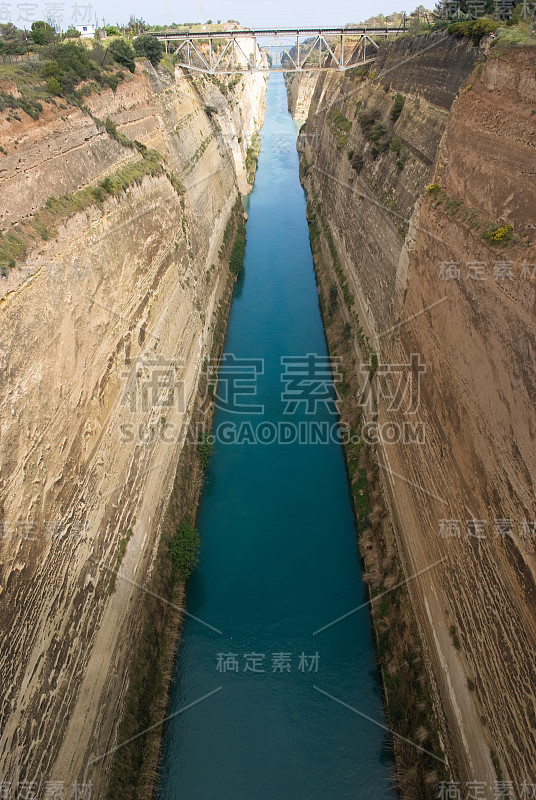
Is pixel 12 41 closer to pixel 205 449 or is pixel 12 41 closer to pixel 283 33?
pixel 283 33

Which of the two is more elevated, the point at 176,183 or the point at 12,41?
the point at 12,41

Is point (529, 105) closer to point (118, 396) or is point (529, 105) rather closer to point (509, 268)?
point (509, 268)

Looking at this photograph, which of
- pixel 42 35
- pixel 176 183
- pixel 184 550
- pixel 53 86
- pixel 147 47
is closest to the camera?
pixel 184 550

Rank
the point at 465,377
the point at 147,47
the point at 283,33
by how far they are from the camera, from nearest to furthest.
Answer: the point at 465,377
the point at 147,47
the point at 283,33

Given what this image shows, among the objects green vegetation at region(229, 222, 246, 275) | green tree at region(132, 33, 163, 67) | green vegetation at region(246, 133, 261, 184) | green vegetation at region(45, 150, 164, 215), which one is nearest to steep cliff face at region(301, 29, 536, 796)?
green vegetation at region(45, 150, 164, 215)

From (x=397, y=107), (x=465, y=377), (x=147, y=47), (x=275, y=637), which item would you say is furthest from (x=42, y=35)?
(x=275, y=637)

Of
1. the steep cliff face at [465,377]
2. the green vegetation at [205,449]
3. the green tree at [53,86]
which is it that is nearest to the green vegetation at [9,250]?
the green tree at [53,86]

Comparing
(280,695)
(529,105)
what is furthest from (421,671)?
(529,105)
